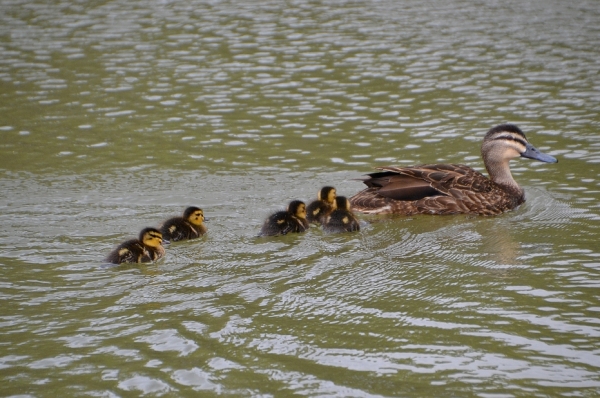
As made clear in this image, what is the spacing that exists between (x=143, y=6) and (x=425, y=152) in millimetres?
7401

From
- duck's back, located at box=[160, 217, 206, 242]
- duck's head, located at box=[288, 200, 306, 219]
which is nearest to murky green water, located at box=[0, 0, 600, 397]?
duck's back, located at box=[160, 217, 206, 242]

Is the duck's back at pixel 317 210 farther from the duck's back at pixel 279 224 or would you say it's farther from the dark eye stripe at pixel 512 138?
the dark eye stripe at pixel 512 138

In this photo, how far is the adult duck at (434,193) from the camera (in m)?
7.04

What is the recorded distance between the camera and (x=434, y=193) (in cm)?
707

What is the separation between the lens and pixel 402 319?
4.89m

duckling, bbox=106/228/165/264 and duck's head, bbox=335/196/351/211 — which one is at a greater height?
duck's head, bbox=335/196/351/211

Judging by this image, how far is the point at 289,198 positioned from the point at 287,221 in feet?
3.07

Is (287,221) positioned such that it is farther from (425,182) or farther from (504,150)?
(504,150)

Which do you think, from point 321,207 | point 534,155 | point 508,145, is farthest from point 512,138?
point 321,207

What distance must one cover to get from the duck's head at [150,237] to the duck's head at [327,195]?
1.35 meters

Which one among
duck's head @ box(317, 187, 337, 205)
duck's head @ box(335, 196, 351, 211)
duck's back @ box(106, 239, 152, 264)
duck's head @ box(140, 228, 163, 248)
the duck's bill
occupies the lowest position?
duck's back @ box(106, 239, 152, 264)

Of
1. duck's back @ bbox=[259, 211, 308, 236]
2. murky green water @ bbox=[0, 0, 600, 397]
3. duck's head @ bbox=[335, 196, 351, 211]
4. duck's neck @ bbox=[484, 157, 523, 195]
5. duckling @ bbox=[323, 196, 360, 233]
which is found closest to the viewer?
murky green water @ bbox=[0, 0, 600, 397]

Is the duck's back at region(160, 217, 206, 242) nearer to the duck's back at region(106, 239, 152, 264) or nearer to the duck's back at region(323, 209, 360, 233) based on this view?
the duck's back at region(106, 239, 152, 264)

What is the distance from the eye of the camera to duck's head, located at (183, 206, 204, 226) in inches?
250
